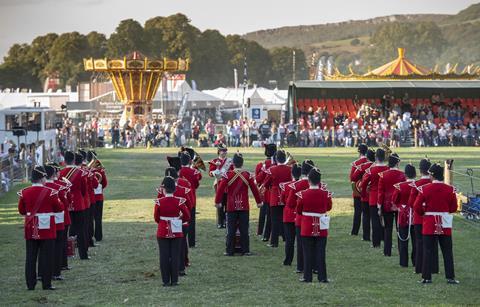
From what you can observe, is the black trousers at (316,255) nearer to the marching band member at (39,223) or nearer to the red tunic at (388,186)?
the red tunic at (388,186)

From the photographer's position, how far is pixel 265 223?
2128cm

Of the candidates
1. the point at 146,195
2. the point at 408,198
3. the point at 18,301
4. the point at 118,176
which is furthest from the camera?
the point at 118,176

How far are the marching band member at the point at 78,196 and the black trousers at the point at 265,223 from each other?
12.8 ft

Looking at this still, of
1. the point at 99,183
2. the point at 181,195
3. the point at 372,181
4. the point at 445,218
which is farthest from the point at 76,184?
→ the point at 445,218

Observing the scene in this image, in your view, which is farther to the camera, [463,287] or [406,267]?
[406,267]

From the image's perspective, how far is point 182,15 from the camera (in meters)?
134

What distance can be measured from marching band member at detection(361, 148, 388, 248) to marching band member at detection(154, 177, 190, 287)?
4.46 meters

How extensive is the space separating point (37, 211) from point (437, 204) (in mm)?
5992

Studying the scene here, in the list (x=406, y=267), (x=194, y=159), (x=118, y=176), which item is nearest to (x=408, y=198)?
(x=406, y=267)

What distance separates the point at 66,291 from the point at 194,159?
16.2ft

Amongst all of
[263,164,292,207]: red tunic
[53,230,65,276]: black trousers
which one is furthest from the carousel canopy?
[53,230,65,276]: black trousers

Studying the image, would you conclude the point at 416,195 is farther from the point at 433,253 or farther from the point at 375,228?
the point at 375,228

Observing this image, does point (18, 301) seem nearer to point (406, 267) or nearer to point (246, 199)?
point (246, 199)

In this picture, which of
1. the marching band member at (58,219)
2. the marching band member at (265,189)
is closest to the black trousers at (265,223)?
the marching band member at (265,189)
